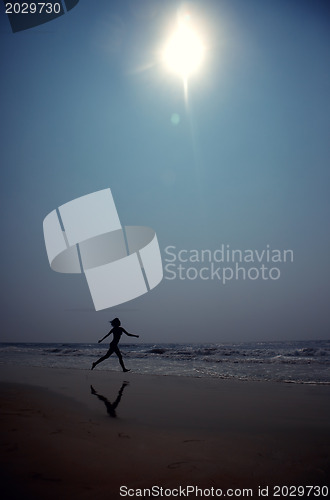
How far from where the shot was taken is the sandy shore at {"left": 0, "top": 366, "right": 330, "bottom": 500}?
2898 mm

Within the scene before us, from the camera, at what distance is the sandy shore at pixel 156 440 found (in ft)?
9.51

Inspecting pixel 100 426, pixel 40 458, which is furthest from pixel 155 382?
pixel 40 458

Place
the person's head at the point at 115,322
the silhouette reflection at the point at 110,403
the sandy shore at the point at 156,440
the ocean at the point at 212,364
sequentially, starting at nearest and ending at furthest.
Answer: the sandy shore at the point at 156,440 → the silhouette reflection at the point at 110,403 → the ocean at the point at 212,364 → the person's head at the point at 115,322

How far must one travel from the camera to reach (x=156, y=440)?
13.3 feet

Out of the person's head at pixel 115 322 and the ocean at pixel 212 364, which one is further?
the person's head at pixel 115 322

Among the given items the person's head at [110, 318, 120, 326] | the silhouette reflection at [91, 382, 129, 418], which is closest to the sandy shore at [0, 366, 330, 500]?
the silhouette reflection at [91, 382, 129, 418]

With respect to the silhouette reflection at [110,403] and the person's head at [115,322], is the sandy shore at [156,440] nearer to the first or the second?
the silhouette reflection at [110,403]

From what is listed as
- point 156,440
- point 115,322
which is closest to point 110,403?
point 156,440

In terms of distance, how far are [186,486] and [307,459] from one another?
1.56 metres

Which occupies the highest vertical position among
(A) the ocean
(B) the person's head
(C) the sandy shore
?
(C) the sandy shore

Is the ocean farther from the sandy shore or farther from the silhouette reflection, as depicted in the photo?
the silhouette reflection

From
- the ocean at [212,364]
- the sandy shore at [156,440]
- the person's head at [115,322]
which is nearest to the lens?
the sandy shore at [156,440]

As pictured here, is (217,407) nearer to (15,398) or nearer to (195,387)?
(195,387)

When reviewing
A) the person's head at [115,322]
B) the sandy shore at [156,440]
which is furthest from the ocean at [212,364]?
the sandy shore at [156,440]
